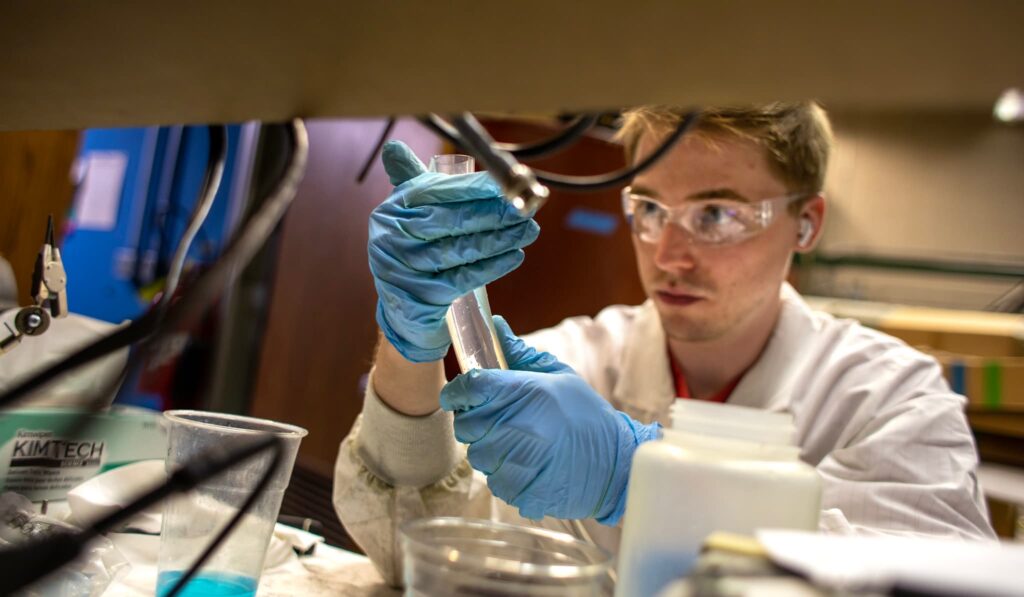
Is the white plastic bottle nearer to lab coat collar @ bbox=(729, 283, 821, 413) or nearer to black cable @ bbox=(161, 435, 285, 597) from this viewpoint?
black cable @ bbox=(161, 435, 285, 597)

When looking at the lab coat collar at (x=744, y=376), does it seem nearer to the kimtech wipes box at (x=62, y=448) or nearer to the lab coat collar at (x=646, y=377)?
the lab coat collar at (x=646, y=377)

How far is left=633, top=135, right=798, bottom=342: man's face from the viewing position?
1.50 metres

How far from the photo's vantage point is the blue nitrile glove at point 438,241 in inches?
32.6

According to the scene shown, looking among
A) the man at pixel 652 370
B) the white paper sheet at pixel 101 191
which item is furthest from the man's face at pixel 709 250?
the white paper sheet at pixel 101 191

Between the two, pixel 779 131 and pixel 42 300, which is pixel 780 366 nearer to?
pixel 779 131

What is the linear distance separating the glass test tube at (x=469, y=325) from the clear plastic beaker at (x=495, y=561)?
30 centimetres

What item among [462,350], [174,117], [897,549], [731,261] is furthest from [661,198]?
[897,549]

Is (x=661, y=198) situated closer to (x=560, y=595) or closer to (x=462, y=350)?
(x=462, y=350)

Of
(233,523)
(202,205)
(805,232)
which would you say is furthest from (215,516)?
(805,232)

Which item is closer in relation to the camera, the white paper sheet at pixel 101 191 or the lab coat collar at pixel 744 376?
the lab coat collar at pixel 744 376

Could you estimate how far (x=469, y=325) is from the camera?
892 millimetres

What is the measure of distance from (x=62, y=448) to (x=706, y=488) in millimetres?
855

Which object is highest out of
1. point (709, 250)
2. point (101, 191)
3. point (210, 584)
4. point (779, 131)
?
point (101, 191)

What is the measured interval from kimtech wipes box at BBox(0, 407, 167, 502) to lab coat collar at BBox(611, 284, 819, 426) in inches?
39.0
